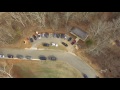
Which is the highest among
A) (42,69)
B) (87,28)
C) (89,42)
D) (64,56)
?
(87,28)

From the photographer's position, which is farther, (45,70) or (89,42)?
(89,42)

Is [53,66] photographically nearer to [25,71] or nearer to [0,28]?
[25,71]

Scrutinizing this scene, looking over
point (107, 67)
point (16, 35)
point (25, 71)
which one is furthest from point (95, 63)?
point (16, 35)

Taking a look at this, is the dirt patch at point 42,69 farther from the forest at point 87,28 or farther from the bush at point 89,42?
the bush at point 89,42

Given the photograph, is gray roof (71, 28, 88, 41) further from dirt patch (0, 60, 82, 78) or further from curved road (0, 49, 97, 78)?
dirt patch (0, 60, 82, 78)

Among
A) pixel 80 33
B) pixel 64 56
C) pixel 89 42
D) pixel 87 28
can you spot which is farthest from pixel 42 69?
pixel 87 28

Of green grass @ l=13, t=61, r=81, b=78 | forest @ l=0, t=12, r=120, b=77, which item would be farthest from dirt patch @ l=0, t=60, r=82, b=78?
forest @ l=0, t=12, r=120, b=77

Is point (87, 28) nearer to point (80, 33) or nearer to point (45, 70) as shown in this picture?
point (80, 33)

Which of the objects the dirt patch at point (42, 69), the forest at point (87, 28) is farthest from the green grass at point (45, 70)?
the forest at point (87, 28)
